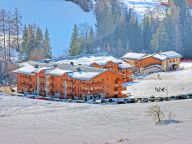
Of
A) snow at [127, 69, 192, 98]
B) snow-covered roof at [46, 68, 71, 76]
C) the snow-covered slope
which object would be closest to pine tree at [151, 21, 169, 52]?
the snow-covered slope

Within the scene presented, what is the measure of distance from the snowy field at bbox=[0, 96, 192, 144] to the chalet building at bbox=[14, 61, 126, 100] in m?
4.38

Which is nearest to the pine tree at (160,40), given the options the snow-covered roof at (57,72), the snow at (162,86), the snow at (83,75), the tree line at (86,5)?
the tree line at (86,5)

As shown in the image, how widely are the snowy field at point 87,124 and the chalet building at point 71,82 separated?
14.4ft

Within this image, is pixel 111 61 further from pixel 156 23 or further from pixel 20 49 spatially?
pixel 156 23

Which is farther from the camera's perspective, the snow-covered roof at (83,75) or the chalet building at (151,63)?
the chalet building at (151,63)

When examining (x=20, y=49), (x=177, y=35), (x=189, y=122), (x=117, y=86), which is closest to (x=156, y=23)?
(x=177, y=35)

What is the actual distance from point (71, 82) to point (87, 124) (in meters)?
14.1

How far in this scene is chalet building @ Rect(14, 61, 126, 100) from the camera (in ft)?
146

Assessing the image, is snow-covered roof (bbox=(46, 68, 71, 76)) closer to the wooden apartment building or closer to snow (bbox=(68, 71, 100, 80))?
the wooden apartment building

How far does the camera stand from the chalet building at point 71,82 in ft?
146

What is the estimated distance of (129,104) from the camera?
38.8 m

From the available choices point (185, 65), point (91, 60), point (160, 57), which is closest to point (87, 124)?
point (91, 60)

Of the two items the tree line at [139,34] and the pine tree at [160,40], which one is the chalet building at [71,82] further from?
the pine tree at [160,40]

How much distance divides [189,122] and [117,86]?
50.5 ft
